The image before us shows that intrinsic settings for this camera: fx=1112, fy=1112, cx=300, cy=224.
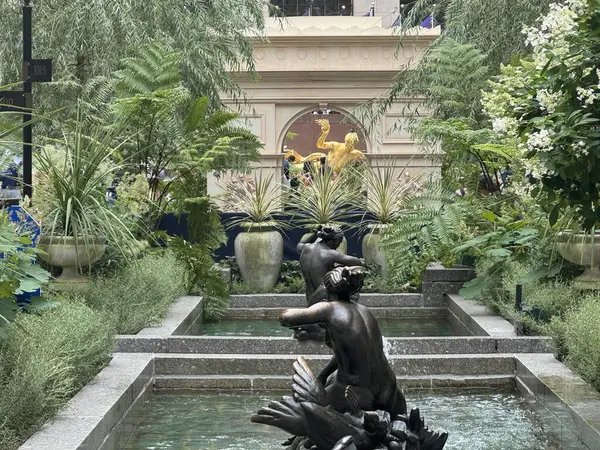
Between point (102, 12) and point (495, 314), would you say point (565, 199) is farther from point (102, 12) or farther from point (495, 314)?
point (102, 12)

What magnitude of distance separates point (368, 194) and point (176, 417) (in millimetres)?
8916

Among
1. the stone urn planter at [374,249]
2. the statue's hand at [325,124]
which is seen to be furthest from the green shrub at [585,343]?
the statue's hand at [325,124]

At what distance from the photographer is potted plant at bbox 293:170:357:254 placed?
16.4 m

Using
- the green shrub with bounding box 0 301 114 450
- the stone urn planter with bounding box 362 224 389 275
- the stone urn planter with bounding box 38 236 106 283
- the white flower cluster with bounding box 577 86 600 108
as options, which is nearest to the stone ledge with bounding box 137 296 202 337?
the stone urn planter with bounding box 38 236 106 283

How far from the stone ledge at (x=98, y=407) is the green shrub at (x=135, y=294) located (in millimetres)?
1050

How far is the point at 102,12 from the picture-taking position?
16438 mm

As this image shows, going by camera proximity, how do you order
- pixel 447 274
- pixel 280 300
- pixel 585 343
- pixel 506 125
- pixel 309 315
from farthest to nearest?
pixel 447 274 < pixel 280 300 < pixel 585 343 < pixel 506 125 < pixel 309 315

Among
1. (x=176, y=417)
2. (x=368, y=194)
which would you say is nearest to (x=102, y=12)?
(x=368, y=194)

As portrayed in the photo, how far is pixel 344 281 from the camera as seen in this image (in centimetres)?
555

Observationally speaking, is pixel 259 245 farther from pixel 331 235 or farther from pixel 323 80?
pixel 323 80

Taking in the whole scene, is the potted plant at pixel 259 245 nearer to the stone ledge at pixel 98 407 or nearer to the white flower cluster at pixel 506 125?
the stone ledge at pixel 98 407

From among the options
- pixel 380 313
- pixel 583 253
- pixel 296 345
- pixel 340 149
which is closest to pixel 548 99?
pixel 296 345

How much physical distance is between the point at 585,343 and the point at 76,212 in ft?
16.5

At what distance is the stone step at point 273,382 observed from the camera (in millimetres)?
9312
